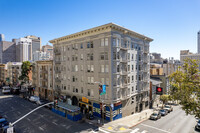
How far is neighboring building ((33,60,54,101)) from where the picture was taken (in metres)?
46.6

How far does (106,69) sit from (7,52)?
17596cm

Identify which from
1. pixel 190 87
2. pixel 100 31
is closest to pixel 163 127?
pixel 190 87

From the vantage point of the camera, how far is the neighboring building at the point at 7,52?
153500 millimetres

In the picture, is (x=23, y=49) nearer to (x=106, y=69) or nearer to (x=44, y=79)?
(x=44, y=79)

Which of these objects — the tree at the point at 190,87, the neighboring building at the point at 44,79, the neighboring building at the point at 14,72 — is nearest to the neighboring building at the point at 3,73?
the neighboring building at the point at 14,72

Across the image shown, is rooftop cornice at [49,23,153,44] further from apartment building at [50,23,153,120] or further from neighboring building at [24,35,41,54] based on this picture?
neighboring building at [24,35,41,54]

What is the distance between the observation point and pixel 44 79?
49688 millimetres

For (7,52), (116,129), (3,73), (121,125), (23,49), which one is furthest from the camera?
(7,52)

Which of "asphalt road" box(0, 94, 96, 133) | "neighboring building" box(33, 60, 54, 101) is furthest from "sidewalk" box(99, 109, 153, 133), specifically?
"neighboring building" box(33, 60, 54, 101)

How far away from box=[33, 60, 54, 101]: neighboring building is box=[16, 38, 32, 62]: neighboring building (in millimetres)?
115293

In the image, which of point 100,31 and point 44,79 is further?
point 44,79

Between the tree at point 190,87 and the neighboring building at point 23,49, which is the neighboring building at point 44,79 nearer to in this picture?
the tree at point 190,87

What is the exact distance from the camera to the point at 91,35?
1231 inches

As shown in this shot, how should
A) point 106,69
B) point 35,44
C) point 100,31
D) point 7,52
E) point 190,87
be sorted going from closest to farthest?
1. point 190,87
2. point 106,69
3. point 100,31
4. point 7,52
5. point 35,44
